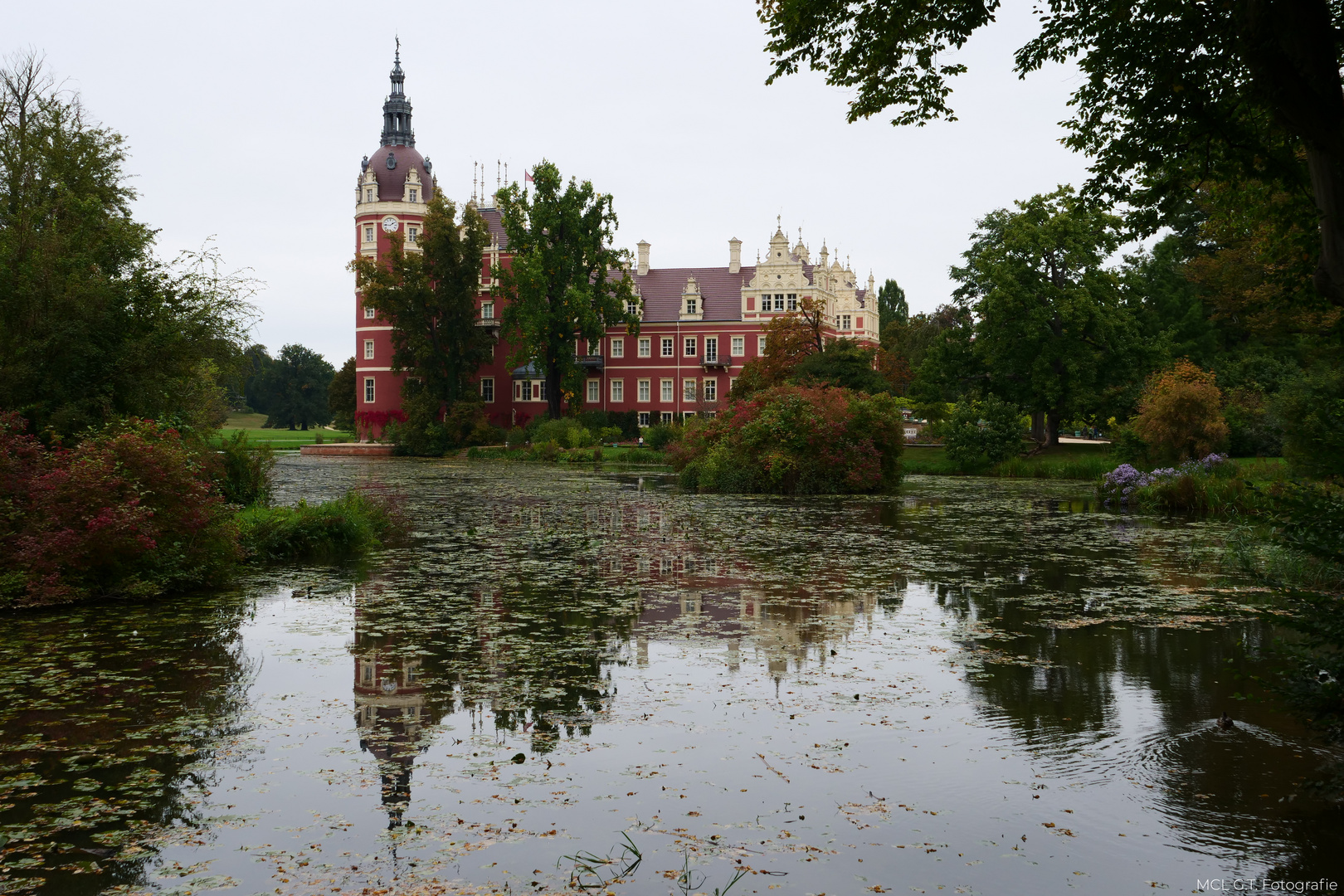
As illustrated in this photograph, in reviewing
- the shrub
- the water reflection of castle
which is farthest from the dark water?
the shrub

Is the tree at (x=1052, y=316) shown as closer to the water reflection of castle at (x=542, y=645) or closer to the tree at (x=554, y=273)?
the tree at (x=554, y=273)

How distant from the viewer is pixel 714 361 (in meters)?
61.9

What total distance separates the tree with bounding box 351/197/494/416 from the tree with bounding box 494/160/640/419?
6.72 ft

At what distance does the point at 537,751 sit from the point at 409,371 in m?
50.9

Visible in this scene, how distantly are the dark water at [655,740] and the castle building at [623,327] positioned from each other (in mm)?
49093

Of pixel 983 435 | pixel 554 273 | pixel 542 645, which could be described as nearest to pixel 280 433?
pixel 554 273

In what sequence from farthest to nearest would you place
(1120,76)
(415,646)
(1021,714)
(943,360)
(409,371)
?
(409,371)
(943,360)
(415,646)
(1120,76)
(1021,714)

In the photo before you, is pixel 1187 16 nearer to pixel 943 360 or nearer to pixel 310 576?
pixel 310 576

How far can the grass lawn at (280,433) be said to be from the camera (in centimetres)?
6221

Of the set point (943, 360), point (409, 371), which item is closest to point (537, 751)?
point (943, 360)

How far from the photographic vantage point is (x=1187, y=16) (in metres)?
7.14

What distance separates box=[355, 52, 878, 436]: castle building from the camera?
2324 inches

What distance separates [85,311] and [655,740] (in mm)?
9716

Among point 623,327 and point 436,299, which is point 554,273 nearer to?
point 436,299
